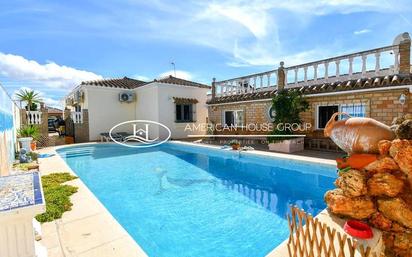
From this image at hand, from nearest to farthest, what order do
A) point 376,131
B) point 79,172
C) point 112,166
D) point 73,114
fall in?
point 376,131 < point 79,172 < point 112,166 < point 73,114

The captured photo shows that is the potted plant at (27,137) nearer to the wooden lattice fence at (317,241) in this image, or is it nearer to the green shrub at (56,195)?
the green shrub at (56,195)

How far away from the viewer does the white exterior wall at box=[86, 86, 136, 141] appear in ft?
57.6

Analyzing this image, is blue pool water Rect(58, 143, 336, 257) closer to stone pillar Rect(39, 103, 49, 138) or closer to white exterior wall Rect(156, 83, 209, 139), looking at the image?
stone pillar Rect(39, 103, 49, 138)

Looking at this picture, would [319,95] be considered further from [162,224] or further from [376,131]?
[162,224]

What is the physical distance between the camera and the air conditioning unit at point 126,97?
62.2 ft

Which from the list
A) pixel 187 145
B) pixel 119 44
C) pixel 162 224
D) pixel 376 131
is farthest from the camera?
pixel 187 145

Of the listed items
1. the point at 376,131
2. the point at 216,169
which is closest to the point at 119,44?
the point at 216,169

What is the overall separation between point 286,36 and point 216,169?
8009mm

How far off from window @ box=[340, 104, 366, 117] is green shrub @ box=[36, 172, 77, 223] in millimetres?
12018

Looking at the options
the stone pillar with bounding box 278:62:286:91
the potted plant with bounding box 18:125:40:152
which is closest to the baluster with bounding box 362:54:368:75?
the stone pillar with bounding box 278:62:286:91

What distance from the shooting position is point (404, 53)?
906 cm

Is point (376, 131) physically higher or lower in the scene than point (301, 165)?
higher

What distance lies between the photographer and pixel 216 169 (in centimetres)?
1005

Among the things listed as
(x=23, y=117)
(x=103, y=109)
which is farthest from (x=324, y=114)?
(x=23, y=117)
